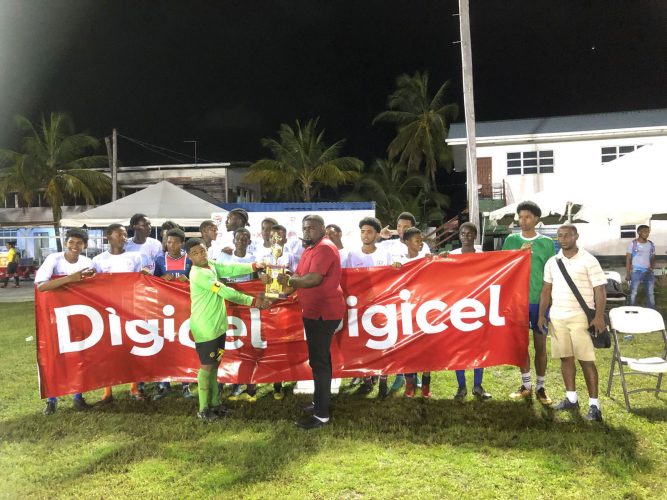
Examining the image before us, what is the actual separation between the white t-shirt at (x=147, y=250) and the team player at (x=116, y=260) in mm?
191

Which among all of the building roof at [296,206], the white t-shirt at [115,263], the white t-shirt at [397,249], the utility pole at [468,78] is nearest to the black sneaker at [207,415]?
the white t-shirt at [115,263]

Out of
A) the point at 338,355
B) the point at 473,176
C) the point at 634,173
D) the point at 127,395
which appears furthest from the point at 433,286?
the point at 473,176

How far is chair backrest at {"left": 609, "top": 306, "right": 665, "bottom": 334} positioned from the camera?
517 centimetres

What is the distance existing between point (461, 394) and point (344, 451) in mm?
1789

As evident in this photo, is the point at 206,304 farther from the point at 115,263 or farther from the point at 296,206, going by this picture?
the point at 296,206

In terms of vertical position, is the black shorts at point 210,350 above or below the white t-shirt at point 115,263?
below

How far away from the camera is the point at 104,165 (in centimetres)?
3272

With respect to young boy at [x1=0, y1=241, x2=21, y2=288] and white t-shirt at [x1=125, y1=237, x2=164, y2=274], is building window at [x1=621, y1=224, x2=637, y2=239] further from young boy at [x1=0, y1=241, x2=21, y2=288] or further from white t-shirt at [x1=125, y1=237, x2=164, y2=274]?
young boy at [x1=0, y1=241, x2=21, y2=288]

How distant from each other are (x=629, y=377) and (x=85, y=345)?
6.15 m

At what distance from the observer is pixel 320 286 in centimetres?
456

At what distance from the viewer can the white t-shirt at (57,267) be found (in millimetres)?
5043

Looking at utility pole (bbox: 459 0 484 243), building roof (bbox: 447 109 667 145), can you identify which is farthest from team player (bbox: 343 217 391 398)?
building roof (bbox: 447 109 667 145)

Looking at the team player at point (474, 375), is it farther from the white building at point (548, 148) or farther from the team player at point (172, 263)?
the white building at point (548, 148)

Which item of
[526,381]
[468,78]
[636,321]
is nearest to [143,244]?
[526,381]
